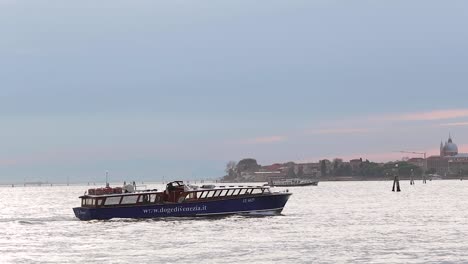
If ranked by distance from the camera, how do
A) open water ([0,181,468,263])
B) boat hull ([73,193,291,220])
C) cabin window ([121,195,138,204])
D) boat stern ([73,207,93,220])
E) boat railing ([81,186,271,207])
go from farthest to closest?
1. boat stern ([73,207,93,220])
2. cabin window ([121,195,138,204])
3. boat railing ([81,186,271,207])
4. boat hull ([73,193,291,220])
5. open water ([0,181,468,263])

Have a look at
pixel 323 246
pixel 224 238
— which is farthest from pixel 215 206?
pixel 323 246

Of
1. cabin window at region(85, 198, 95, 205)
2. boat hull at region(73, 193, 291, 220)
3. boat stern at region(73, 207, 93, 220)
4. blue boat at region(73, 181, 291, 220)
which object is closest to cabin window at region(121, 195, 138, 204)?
blue boat at region(73, 181, 291, 220)

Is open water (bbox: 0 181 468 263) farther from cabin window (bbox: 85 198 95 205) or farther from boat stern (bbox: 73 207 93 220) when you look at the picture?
cabin window (bbox: 85 198 95 205)

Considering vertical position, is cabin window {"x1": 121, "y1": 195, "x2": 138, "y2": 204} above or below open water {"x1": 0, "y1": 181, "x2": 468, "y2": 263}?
above

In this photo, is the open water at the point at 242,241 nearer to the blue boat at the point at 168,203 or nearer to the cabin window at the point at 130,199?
the blue boat at the point at 168,203

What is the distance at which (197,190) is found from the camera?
90188mm

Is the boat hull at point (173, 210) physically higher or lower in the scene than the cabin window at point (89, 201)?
lower

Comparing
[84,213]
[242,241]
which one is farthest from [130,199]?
[242,241]

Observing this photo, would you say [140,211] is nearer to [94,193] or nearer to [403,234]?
[94,193]

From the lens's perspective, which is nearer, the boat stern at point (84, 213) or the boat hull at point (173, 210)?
the boat hull at point (173, 210)

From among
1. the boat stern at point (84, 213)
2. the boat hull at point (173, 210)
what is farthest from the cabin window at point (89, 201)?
the boat hull at point (173, 210)

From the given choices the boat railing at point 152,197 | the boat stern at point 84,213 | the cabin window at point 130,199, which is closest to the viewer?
the boat railing at point 152,197

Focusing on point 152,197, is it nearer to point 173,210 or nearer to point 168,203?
point 168,203

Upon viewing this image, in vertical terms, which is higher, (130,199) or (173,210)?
(130,199)
